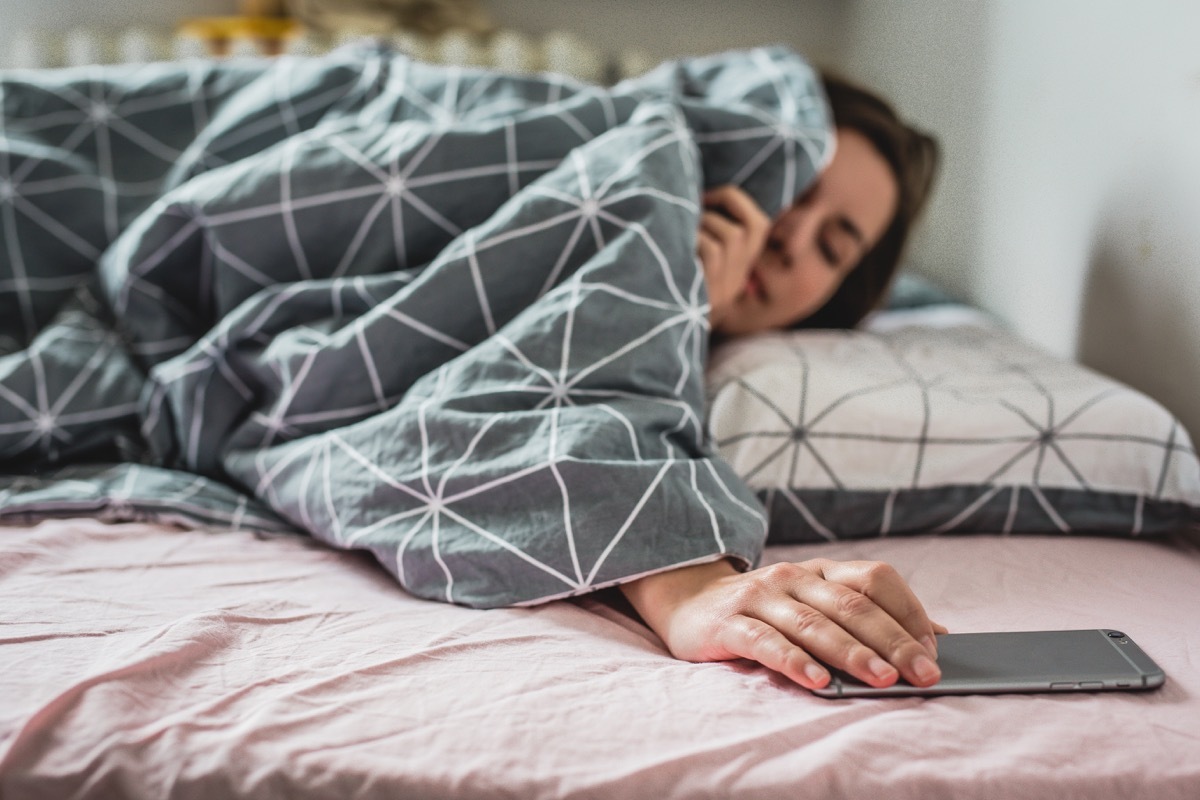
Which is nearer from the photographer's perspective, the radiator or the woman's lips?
the woman's lips

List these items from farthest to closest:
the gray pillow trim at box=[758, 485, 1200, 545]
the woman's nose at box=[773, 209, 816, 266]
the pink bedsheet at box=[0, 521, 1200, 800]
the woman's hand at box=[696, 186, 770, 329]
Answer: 1. the woman's nose at box=[773, 209, 816, 266]
2. the woman's hand at box=[696, 186, 770, 329]
3. the gray pillow trim at box=[758, 485, 1200, 545]
4. the pink bedsheet at box=[0, 521, 1200, 800]

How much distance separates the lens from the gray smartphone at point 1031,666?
1.61 ft

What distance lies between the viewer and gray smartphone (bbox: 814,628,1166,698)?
1.61 feet

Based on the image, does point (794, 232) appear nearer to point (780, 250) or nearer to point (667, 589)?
point (780, 250)

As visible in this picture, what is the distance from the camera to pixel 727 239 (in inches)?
36.8

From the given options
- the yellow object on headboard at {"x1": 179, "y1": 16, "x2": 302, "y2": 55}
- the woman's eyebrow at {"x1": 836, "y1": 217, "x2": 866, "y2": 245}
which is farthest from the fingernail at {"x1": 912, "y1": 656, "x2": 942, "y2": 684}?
the yellow object on headboard at {"x1": 179, "y1": 16, "x2": 302, "y2": 55}

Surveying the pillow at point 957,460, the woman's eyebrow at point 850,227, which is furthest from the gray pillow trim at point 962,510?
the woman's eyebrow at point 850,227

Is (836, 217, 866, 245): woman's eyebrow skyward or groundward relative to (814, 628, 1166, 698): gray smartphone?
skyward

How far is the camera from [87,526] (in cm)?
69

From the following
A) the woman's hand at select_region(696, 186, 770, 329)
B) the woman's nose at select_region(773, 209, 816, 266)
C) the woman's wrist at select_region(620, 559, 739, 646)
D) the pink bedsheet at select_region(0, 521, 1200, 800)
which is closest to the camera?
the pink bedsheet at select_region(0, 521, 1200, 800)

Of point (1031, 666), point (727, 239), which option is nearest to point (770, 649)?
point (1031, 666)

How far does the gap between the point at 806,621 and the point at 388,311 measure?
42 cm

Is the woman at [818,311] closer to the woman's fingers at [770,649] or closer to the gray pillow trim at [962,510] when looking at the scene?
the woman's fingers at [770,649]

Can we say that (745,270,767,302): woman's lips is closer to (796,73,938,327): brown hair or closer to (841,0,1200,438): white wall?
(796,73,938,327): brown hair
